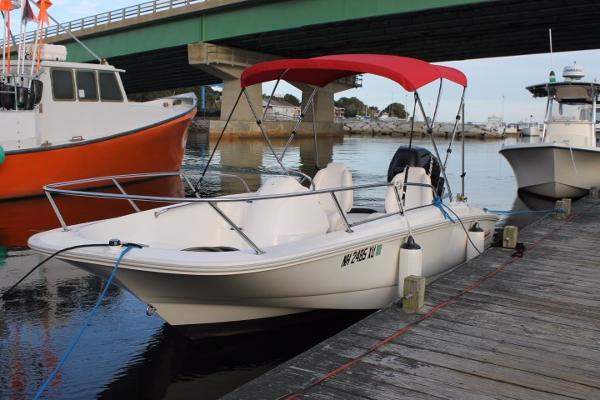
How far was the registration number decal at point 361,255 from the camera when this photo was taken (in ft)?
18.3

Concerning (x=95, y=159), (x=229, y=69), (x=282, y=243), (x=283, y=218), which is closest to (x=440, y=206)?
(x=283, y=218)

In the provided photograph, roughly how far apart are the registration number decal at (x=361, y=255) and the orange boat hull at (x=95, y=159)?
10495 millimetres

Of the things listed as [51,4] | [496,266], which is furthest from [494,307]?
[51,4]

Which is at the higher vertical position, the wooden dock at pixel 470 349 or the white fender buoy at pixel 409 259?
the white fender buoy at pixel 409 259

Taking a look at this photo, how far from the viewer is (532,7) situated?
92.8 ft

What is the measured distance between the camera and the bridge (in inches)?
1172

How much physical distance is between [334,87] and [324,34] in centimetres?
1704

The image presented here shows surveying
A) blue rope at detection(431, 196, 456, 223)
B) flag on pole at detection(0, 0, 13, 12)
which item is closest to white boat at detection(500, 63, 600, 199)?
blue rope at detection(431, 196, 456, 223)

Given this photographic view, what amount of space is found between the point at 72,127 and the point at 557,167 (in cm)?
1239

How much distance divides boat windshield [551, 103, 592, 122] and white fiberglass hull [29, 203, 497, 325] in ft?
38.9

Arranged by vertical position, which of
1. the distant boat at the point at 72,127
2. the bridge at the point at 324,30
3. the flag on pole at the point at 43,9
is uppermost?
the bridge at the point at 324,30

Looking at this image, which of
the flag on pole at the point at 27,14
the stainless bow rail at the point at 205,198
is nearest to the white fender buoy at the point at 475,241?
the stainless bow rail at the point at 205,198

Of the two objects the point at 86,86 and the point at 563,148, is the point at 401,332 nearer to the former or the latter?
the point at 563,148

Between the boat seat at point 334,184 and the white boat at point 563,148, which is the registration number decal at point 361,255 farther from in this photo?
the white boat at point 563,148
